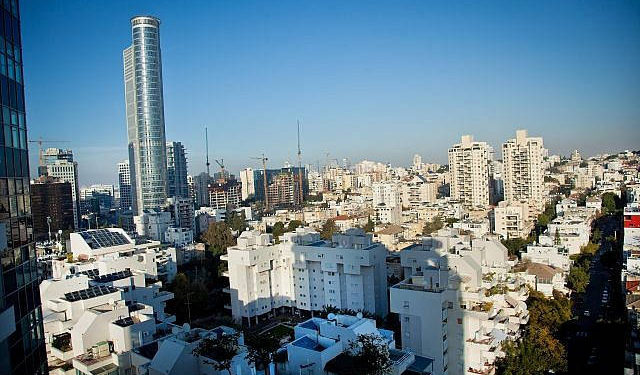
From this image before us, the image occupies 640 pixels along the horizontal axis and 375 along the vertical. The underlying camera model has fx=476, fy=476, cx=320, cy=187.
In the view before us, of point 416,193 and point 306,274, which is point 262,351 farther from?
point 416,193

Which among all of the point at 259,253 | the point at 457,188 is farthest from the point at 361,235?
the point at 457,188

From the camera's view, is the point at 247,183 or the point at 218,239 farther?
the point at 247,183

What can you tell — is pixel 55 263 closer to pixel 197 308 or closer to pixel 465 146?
pixel 197 308

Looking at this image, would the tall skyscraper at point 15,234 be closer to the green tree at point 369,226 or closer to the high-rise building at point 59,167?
the green tree at point 369,226

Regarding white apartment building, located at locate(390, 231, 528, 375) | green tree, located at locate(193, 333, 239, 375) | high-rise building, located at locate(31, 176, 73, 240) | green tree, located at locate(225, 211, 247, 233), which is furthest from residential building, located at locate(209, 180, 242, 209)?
green tree, located at locate(193, 333, 239, 375)

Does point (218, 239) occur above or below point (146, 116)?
below

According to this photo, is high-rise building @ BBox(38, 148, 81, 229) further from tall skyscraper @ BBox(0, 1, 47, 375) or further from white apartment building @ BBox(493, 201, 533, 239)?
tall skyscraper @ BBox(0, 1, 47, 375)

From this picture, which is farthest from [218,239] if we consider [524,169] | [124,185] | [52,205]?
[124,185]

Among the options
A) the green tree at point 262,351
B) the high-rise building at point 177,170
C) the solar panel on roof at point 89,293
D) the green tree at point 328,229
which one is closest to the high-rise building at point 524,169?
the green tree at point 328,229
